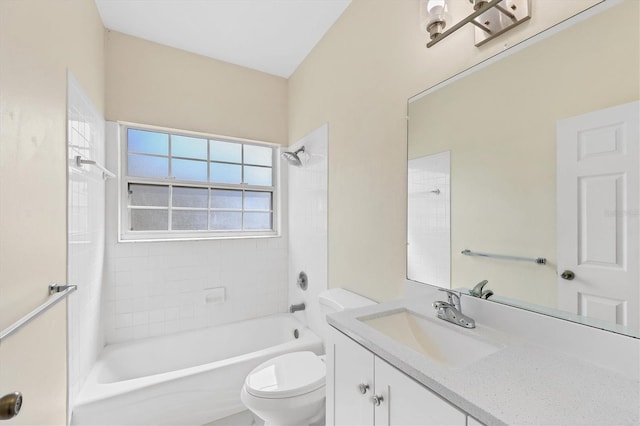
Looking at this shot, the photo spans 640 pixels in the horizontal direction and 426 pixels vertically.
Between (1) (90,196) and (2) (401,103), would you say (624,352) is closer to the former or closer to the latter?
(2) (401,103)

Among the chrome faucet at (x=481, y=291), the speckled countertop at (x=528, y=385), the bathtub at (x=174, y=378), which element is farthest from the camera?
the bathtub at (x=174, y=378)

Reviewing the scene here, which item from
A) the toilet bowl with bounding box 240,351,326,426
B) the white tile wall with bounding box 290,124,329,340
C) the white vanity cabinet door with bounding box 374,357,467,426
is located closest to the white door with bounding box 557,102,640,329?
the white vanity cabinet door with bounding box 374,357,467,426

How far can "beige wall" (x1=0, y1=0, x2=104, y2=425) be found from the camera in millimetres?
825

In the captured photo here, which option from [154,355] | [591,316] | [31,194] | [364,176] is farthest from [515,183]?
[154,355]

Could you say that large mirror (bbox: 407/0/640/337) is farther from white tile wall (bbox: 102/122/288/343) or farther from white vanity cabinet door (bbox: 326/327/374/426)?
white tile wall (bbox: 102/122/288/343)

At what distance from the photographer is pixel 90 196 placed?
5.51ft

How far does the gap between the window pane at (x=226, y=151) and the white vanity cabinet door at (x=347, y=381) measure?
6.59 feet

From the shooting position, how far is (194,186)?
2.42 meters

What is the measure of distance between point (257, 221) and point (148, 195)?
0.96 metres

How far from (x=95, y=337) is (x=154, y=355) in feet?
1.48

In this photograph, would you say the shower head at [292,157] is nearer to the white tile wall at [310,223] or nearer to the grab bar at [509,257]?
the white tile wall at [310,223]

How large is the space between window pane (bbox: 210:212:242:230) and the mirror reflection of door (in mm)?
1771

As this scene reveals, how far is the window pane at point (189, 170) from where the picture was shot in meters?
2.38

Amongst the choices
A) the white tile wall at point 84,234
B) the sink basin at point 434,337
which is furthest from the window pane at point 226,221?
the sink basin at point 434,337
